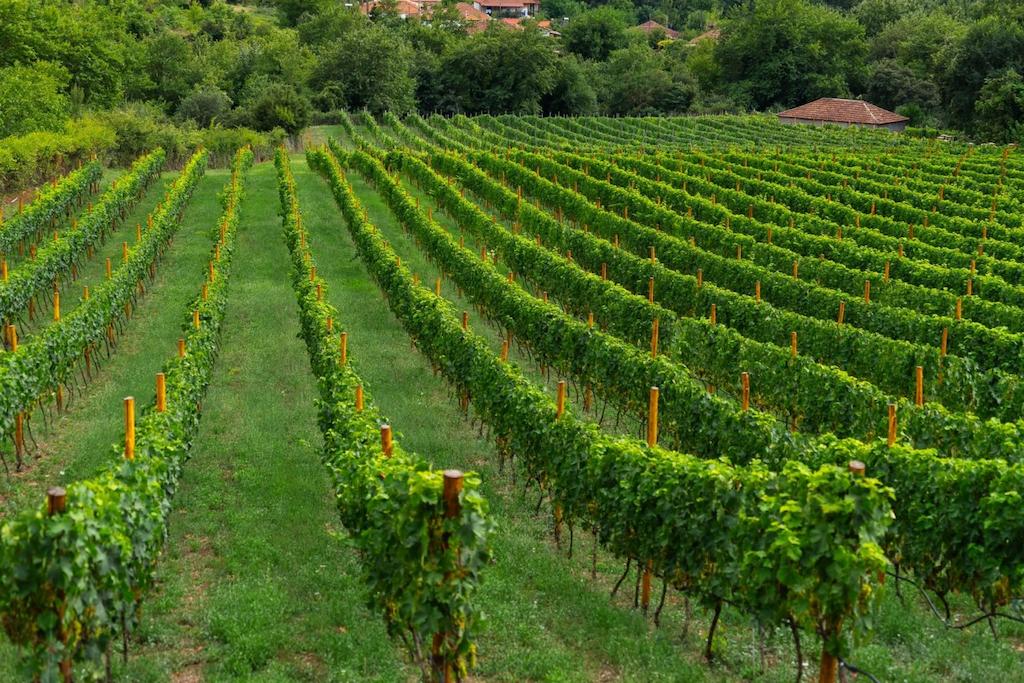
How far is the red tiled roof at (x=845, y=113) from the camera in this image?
78.8 meters

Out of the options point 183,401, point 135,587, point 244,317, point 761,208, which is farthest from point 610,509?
point 761,208

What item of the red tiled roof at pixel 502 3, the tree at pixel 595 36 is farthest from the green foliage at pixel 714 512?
the red tiled roof at pixel 502 3

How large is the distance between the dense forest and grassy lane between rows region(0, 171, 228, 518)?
1903 centimetres

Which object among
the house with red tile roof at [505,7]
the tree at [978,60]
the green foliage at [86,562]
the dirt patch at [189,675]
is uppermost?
the house with red tile roof at [505,7]

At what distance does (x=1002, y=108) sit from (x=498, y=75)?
3470cm

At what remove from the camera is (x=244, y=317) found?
25156mm

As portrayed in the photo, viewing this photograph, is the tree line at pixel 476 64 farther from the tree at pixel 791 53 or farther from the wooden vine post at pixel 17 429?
the wooden vine post at pixel 17 429

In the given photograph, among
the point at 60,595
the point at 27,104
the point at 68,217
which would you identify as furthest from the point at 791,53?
the point at 60,595

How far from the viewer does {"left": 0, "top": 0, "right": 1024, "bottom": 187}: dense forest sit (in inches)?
2359

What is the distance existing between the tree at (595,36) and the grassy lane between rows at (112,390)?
248 feet

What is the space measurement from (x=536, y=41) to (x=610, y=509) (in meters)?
76.2

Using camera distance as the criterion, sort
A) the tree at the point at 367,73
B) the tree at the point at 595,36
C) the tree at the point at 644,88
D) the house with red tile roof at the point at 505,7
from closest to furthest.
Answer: the tree at the point at 367,73 → the tree at the point at 644,88 → the tree at the point at 595,36 → the house with red tile roof at the point at 505,7

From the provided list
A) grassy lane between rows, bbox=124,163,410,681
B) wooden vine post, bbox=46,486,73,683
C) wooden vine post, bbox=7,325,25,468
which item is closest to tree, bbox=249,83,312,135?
grassy lane between rows, bbox=124,163,410,681

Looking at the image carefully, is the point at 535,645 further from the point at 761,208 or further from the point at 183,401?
the point at 761,208
